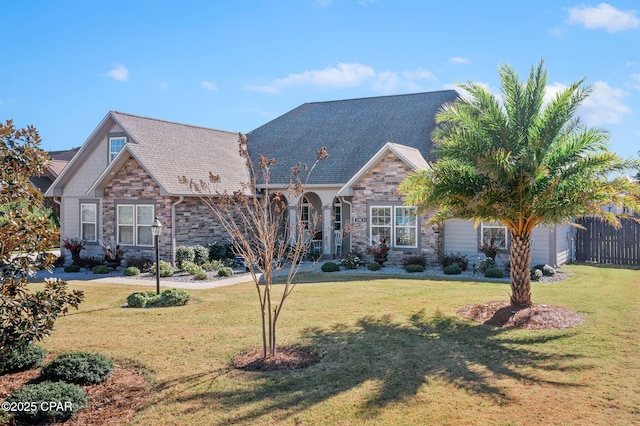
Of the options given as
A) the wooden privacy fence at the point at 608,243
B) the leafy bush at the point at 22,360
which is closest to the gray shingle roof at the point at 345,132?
the wooden privacy fence at the point at 608,243

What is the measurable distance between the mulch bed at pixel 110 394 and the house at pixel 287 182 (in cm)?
1036

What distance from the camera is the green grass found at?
637 cm

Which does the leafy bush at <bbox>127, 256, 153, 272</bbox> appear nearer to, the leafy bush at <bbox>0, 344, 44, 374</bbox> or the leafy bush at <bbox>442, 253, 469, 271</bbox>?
the leafy bush at <bbox>442, 253, 469, 271</bbox>

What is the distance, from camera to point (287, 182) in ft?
76.3

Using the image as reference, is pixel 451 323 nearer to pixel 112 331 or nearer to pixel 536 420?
pixel 536 420

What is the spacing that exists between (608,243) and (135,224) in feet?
63.9

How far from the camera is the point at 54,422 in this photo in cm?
624

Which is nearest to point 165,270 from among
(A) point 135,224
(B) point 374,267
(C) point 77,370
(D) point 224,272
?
(D) point 224,272

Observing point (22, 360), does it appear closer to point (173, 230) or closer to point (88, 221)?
point (173, 230)

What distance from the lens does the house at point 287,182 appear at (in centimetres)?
1956

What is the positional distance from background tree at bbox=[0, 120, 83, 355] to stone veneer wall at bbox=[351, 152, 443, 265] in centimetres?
1433

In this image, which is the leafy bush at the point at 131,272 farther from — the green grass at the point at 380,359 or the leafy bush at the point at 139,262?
the green grass at the point at 380,359

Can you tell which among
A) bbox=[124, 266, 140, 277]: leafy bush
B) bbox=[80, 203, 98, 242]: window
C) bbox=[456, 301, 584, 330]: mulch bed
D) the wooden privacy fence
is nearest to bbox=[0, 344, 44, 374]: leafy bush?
bbox=[456, 301, 584, 330]: mulch bed

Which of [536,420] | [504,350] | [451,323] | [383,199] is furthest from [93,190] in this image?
[536,420]
